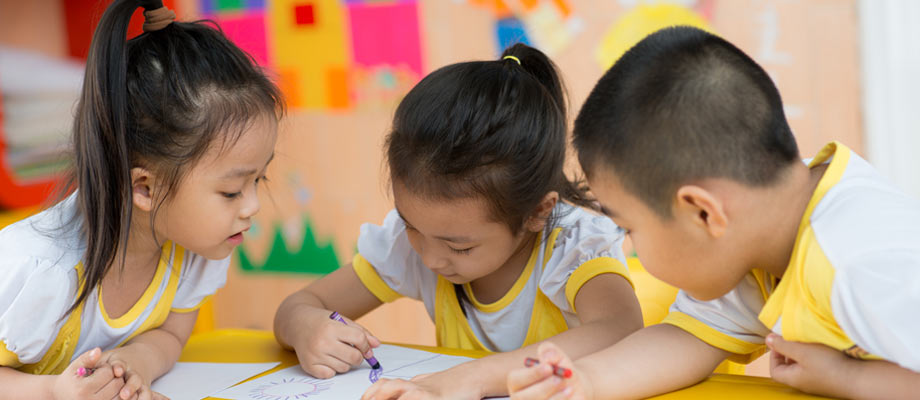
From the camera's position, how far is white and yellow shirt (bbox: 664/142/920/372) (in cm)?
58

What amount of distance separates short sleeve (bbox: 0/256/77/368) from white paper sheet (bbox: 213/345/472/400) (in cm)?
19

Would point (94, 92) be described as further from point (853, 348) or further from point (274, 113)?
point (853, 348)

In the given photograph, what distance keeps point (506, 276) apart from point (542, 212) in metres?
0.12

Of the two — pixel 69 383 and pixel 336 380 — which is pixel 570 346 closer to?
pixel 336 380

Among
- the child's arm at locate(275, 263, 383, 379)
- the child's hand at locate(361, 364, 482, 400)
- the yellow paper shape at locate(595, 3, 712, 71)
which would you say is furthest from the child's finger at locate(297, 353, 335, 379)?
the yellow paper shape at locate(595, 3, 712, 71)

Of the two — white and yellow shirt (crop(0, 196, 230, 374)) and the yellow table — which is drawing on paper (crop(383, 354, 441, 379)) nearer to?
the yellow table

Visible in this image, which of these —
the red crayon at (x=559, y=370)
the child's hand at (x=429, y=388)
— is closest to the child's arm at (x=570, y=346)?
the child's hand at (x=429, y=388)

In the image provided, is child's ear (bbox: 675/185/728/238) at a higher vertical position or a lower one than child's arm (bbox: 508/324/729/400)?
higher

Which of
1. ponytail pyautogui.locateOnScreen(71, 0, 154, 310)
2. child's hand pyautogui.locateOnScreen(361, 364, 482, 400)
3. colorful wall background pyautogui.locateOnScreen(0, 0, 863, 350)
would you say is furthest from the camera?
colorful wall background pyautogui.locateOnScreen(0, 0, 863, 350)

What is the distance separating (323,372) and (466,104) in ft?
1.07

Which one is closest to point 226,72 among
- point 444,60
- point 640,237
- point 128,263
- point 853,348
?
point 128,263

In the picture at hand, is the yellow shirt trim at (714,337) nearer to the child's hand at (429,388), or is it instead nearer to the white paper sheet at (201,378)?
the child's hand at (429,388)

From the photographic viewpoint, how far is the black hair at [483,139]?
88 cm

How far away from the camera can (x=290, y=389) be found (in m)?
0.84
